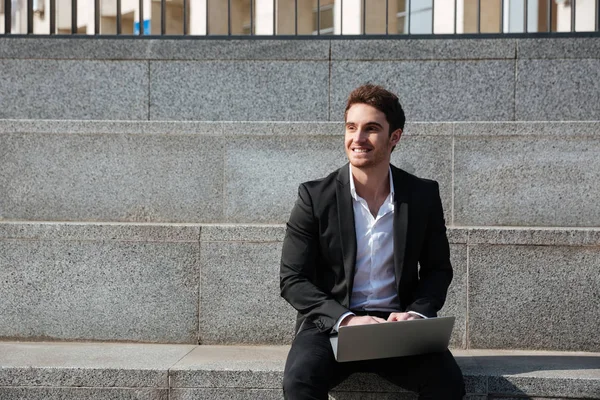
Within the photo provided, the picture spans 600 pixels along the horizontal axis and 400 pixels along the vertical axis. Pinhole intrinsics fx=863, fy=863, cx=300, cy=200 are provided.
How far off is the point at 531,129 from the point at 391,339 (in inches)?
91.7

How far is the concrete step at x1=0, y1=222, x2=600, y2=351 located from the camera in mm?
5262

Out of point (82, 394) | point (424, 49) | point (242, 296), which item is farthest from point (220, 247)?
point (424, 49)

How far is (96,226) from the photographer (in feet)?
18.1

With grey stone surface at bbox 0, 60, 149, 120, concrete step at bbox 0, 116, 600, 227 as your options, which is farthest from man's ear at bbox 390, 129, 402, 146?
grey stone surface at bbox 0, 60, 149, 120

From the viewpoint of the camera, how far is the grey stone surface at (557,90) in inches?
266

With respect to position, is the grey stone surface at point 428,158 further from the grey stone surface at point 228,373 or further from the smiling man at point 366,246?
the grey stone surface at point 228,373

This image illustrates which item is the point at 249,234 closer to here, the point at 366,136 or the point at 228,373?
the point at 228,373

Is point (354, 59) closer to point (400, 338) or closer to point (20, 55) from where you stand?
point (20, 55)

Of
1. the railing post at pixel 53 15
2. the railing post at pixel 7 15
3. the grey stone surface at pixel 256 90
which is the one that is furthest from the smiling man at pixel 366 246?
the railing post at pixel 7 15

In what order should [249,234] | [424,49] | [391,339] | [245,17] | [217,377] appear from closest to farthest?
[391,339] < [217,377] < [249,234] < [424,49] < [245,17]

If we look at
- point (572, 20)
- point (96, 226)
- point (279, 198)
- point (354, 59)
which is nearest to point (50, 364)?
point (96, 226)

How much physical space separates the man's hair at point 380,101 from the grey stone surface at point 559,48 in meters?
2.84

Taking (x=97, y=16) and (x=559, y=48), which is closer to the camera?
(x=559, y=48)

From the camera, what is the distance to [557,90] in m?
6.79
